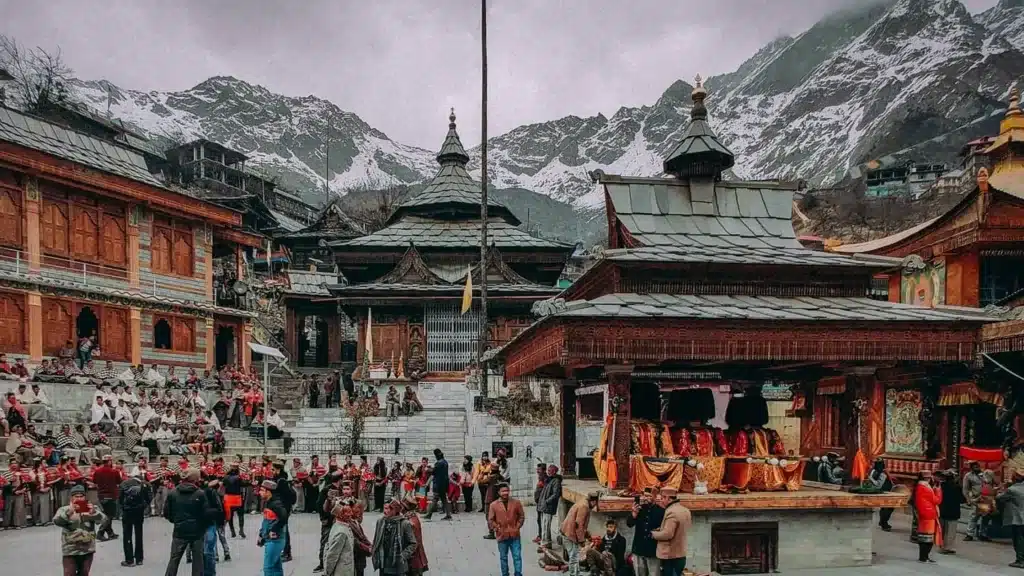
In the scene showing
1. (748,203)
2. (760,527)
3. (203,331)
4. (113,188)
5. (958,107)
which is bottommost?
(760,527)

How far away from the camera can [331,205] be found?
54031mm

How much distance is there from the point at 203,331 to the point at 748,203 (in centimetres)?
2775

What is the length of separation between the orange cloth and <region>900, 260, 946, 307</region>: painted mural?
9543 millimetres

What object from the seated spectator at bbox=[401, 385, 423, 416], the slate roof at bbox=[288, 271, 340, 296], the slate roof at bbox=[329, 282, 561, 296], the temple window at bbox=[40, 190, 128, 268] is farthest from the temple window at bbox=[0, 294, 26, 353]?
the slate roof at bbox=[288, 271, 340, 296]

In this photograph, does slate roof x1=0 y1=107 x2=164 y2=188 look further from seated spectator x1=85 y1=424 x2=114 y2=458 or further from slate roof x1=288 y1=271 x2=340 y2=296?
seated spectator x1=85 y1=424 x2=114 y2=458

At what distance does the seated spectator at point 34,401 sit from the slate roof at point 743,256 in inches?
700

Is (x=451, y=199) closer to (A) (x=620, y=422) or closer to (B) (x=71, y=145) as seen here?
(B) (x=71, y=145)

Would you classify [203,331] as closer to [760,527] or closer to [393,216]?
[393,216]

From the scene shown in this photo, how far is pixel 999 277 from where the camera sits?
2080 centimetres

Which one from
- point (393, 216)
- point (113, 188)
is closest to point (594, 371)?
point (113, 188)

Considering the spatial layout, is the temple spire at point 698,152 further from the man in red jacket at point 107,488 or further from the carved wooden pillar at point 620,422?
the man in red jacket at point 107,488

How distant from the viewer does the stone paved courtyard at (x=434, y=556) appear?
1284 centimetres

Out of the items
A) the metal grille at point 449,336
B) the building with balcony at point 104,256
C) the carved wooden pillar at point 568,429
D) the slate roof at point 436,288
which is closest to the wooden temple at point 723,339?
the carved wooden pillar at point 568,429

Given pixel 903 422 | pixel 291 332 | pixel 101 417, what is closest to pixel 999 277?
pixel 903 422
